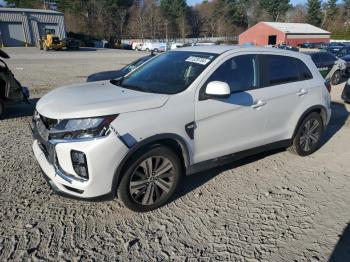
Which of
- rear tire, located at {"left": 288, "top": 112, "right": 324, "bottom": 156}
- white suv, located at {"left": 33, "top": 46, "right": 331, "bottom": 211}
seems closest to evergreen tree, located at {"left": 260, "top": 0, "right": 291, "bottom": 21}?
rear tire, located at {"left": 288, "top": 112, "right": 324, "bottom": 156}

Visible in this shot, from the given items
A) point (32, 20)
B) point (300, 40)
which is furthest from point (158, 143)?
point (300, 40)

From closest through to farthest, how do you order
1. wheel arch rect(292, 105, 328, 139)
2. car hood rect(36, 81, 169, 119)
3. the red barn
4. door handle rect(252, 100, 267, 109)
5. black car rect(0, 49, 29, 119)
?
car hood rect(36, 81, 169, 119)
door handle rect(252, 100, 267, 109)
wheel arch rect(292, 105, 328, 139)
black car rect(0, 49, 29, 119)
the red barn

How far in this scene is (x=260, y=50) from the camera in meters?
4.44

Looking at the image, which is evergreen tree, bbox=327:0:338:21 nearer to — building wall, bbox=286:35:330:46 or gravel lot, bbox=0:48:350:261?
building wall, bbox=286:35:330:46

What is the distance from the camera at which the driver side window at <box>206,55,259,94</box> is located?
3.89 meters

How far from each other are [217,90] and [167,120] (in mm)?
633

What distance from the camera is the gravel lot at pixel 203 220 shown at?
2.99 metres

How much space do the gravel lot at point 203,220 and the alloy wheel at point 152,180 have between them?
0.67ft

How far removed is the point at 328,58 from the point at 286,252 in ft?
41.0

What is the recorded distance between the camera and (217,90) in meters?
3.47

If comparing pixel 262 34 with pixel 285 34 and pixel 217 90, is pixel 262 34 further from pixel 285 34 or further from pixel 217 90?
pixel 217 90

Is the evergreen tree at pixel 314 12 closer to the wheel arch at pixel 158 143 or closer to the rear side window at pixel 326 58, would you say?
the rear side window at pixel 326 58

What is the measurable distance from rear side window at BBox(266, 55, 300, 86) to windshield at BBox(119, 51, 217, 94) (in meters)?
0.96

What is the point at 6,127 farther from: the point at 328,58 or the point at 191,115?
the point at 328,58
